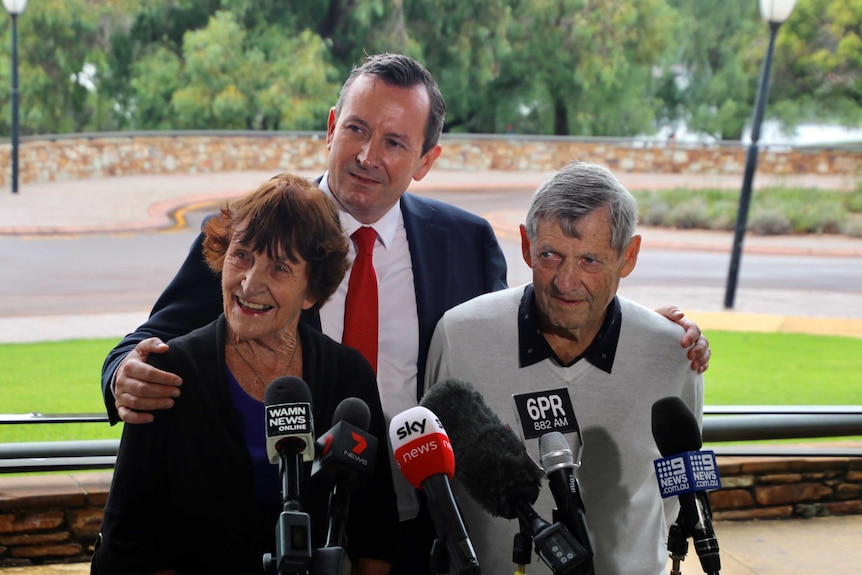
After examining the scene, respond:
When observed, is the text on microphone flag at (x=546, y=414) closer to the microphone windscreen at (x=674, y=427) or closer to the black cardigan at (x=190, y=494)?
the microphone windscreen at (x=674, y=427)

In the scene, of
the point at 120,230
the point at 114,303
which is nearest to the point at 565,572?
the point at 114,303

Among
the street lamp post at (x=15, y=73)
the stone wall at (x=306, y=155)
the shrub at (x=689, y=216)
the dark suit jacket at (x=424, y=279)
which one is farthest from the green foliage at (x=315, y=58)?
the dark suit jacket at (x=424, y=279)

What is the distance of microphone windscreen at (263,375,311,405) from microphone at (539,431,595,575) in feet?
1.08

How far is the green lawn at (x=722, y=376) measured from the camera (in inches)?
238

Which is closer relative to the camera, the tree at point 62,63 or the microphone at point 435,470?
the microphone at point 435,470

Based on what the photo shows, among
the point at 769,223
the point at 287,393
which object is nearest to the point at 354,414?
the point at 287,393

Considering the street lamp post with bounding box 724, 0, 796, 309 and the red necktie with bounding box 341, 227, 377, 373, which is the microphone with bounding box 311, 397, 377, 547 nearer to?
the red necktie with bounding box 341, 227, 377, 373

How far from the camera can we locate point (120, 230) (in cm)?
1428

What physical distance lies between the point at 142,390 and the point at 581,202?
823 millimetres

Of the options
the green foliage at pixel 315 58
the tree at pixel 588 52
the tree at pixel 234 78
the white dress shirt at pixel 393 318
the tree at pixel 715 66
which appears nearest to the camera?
the white dress shirt at pixel 393 318

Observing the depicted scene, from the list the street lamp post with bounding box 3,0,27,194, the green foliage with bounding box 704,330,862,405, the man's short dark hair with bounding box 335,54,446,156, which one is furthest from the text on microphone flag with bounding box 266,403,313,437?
the street lamp post with bounding box 3,0,27,194

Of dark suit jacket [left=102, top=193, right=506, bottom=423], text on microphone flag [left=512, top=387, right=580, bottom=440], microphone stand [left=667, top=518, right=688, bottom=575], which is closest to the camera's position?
microphone stand [left=667, top=518, right=688, bottom=575]

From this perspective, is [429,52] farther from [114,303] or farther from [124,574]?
[124,574]

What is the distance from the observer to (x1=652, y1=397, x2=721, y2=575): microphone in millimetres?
1477
